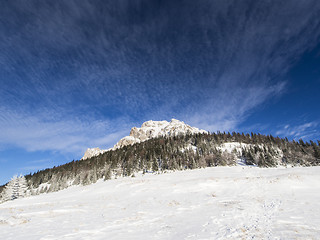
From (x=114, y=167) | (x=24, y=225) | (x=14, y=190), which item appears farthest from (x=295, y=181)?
(x=114, y=167)

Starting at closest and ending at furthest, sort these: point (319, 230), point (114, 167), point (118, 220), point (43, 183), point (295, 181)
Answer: point (319, 230) < point (118, 220) < point (295, 181) < point (114, 167) < point (43, 183)

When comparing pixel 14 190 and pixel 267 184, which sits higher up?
pixel 14 190

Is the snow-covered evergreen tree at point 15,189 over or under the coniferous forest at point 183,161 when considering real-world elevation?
under

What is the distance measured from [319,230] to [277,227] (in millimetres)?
1589

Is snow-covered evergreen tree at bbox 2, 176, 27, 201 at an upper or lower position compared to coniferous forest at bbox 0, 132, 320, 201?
lower

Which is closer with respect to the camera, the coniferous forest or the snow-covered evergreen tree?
the snow-covered evergreen tree

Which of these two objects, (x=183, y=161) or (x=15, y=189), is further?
(x=183, y=161)

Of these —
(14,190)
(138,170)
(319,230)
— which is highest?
(138,170)

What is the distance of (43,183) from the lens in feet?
352

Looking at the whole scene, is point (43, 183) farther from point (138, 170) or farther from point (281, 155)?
point (281, 155)

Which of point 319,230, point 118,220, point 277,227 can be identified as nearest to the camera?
point 319,230

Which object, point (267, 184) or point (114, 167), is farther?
point (114, 167)

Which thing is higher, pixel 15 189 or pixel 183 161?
pixel 183 161

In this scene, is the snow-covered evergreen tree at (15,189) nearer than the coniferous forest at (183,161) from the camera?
Yes
